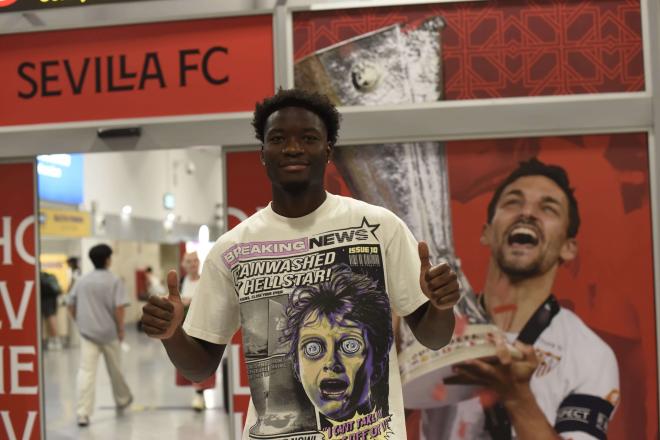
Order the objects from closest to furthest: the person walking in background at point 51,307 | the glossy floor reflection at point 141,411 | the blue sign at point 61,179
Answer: the glossy floor reflection at point 141,411 < the blue sign at point 61,179 < the person walking in background at point 51,307

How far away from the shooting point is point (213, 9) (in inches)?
190

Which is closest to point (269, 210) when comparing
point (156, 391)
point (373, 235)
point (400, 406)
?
point (373, 235)

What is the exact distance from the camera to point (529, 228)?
4.52 m

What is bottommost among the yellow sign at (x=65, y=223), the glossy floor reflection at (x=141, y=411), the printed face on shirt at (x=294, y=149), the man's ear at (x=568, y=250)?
the glossy floor reflection at (x=141, y=411)

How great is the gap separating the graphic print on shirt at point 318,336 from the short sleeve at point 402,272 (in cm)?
5

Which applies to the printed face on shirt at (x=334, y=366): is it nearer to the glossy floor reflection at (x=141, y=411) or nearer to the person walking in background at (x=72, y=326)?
the glossy floor reflection at (x=141, y=411)

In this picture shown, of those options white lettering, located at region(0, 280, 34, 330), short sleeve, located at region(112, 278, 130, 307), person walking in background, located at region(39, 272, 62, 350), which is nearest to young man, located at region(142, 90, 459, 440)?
white lettering, located at region(0, 280, 34, 330)

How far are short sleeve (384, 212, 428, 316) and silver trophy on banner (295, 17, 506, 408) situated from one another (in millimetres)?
2489

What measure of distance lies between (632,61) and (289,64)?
80.0 inches

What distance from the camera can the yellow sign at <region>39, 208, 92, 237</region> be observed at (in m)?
13.5

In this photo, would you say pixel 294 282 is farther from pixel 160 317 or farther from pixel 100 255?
pixel 100 255

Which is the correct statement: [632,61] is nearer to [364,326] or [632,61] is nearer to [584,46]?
[584,46]

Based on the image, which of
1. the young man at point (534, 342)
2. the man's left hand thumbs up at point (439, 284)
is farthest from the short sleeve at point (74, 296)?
the man's left hand thumbs up at point (439, 284)

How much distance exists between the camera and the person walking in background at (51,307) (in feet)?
46.3
